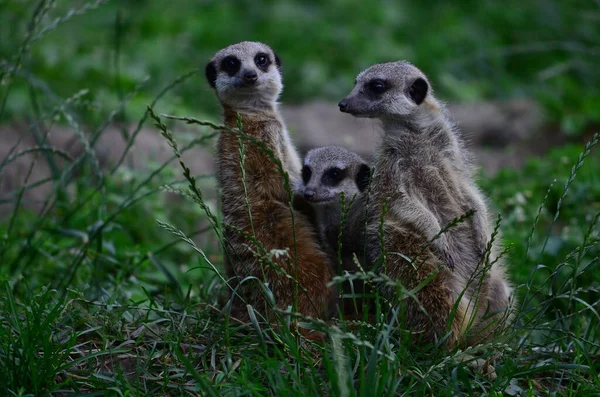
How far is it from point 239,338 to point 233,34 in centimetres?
830

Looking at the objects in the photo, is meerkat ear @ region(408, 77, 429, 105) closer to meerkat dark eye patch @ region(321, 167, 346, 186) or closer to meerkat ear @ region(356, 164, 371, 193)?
meerkat ear @ region(356, 164, 371, 193)

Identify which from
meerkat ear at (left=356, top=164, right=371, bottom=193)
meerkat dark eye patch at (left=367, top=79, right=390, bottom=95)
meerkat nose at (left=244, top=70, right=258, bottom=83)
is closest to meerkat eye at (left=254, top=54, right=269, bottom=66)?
meerkat nose at (left=244, top=70, right=258, bottom=83)

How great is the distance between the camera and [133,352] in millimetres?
3586

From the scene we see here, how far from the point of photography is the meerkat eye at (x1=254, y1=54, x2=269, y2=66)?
4.68 m

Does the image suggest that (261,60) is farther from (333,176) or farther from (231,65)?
(333,176)

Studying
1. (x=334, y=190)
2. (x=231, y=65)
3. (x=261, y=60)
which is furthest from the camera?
(x=261, y=60)

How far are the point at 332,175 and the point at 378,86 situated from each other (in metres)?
0.52

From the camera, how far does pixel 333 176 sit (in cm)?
424

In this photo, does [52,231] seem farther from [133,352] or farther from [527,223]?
[527,223]

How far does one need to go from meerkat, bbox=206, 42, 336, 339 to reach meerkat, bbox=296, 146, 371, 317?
4.4 inches

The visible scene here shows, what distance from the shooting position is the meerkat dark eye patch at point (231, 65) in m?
4.57

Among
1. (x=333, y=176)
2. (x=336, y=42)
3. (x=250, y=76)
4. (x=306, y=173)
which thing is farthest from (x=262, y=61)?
(x=336, y=42)

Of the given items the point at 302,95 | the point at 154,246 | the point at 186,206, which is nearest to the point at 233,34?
the point at 302,95

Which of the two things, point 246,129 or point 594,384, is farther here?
Result: point 246,129
